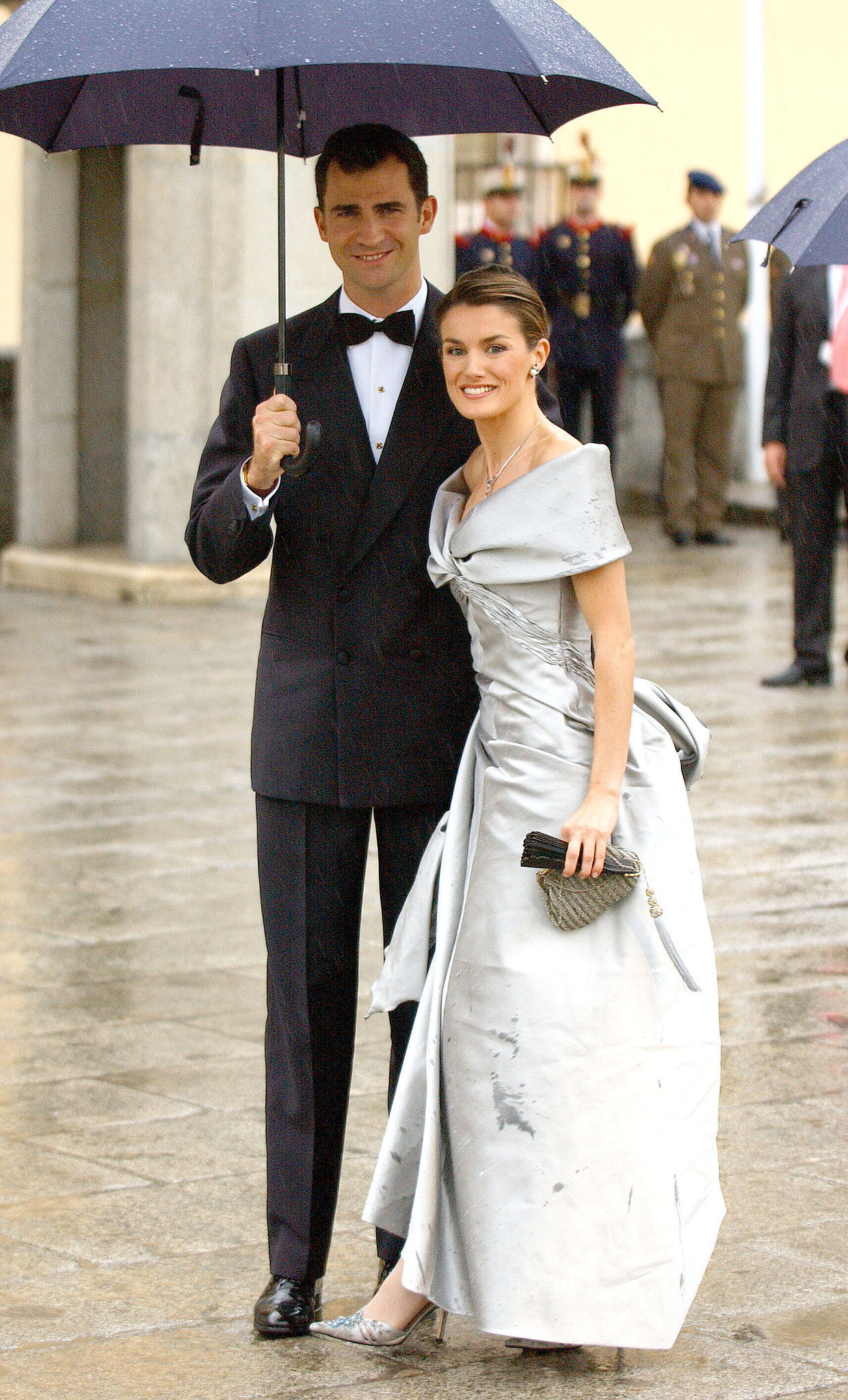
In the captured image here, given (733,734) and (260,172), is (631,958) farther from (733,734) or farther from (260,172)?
(260,172)

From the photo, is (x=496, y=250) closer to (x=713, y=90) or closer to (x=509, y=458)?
(x=713, y=90)

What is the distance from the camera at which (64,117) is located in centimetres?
443

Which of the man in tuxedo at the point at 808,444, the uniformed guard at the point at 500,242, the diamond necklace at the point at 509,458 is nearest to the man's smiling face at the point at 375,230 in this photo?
the diamond necklace at the point at 509,458

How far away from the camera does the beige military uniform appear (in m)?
16.1

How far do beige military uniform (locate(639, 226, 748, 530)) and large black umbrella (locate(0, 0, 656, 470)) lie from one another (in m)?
11.7

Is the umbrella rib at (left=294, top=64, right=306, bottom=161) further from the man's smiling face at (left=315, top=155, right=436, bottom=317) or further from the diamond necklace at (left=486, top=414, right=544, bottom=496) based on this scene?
the diamond necklace at (left=486, top=414, right=544, bottom=496)

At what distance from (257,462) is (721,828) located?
411 centimetres

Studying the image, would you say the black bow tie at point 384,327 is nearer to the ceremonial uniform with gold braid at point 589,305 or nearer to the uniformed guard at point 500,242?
the uniformed guard at point 500,242

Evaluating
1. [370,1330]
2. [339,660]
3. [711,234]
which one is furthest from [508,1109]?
[711,234]

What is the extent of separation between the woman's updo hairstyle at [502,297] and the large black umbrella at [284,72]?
0.91 ft

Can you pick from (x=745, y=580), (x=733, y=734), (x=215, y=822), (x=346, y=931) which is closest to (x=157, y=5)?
(x=346, y=931)

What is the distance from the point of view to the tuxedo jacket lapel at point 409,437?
3857mm

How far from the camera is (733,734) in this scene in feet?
30.1

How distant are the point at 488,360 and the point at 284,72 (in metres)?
0.85
